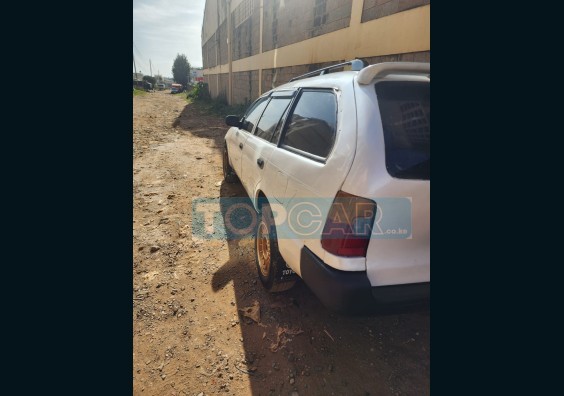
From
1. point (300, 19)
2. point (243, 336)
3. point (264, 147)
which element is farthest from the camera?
point (300, 19)

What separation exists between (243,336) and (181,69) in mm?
59424

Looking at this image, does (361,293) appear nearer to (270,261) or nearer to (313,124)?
(270,261)

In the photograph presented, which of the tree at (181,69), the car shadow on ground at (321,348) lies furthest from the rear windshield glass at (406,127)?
the tree at (181,69)

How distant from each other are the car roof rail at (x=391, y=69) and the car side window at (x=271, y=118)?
3.46 ft

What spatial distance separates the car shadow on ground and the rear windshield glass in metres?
0.87

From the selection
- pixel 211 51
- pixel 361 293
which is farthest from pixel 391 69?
pixel 211 51

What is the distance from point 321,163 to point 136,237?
2.91 meters

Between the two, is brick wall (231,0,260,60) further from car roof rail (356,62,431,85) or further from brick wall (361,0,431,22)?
car roof rail (356,62,431,85)

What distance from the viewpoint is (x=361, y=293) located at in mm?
1553

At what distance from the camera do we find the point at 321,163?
1.73 m

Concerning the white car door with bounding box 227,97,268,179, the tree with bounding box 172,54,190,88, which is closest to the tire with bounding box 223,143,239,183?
the white car door with bounding box 227,97,268,179

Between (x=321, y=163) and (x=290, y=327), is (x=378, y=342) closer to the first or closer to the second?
(x=290, y=327)

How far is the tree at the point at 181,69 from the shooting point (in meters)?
52.8

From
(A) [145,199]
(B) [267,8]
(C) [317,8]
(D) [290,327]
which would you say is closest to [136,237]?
(A) [145,199]
